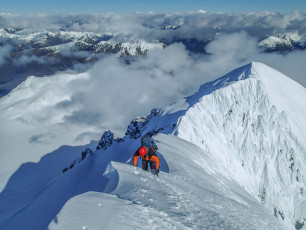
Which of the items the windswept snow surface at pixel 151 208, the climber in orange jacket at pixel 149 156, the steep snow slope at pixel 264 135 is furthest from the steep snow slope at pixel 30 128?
the windswept snow surface at pixel 151 208

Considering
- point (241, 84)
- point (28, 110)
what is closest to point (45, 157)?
point (28, 110)

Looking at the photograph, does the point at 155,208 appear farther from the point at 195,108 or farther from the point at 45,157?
the point at 45,157

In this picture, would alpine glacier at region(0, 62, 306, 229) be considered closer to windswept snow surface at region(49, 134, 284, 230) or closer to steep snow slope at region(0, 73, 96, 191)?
windswept snow surface at region(49, 134, 284, 230)

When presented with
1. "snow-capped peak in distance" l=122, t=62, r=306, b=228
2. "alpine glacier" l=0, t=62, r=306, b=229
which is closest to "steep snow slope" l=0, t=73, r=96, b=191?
"alpine glacier" l=0, t=62, r=306, b=229

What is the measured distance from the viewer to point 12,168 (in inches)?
3669

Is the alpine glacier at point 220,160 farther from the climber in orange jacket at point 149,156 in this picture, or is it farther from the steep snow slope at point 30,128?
the steep snow slope at point 30,128

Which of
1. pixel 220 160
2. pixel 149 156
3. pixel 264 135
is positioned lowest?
pixel 220 160

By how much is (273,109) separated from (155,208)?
54.0m

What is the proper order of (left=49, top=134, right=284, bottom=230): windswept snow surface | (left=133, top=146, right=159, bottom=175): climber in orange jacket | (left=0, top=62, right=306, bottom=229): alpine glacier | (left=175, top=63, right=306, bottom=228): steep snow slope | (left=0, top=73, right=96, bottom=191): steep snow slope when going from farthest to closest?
(left=0, top=73, right=96, bottom=191): steep snow slope
(left=175, top=63, right=306, bottom=228): steep snow slope
(left=0, top=62, right=306, bottom=229): alpine glacier
(left=133, top=146, right=159, bottom=175): climber in orange jacket
(left=49, top=134, right=284, bottom=230): windswept snow surface

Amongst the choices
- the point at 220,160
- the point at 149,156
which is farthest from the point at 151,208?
the point at 220,160

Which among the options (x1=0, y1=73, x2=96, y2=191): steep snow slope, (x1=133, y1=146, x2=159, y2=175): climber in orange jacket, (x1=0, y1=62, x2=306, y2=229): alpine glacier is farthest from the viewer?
(x1=0, y1=73, x2=96, y2=191): steep snow slope

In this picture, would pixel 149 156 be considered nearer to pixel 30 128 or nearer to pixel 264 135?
pixel 264 135

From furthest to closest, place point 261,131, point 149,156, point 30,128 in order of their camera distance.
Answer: point 30,128 → point 261,131 → point 149,156

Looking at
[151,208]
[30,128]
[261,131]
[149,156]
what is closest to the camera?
[151,208]
